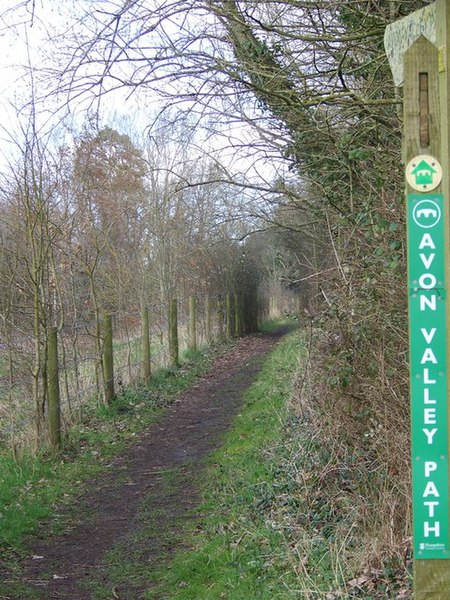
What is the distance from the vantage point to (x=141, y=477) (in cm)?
922

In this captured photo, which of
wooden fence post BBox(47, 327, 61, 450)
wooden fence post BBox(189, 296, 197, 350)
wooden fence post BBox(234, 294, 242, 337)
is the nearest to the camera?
wooden fence post BBox(47, 327, 61, 450)

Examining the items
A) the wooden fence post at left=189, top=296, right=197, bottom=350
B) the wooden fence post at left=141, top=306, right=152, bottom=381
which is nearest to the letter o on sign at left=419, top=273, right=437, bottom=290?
the wooden fence post at left=141, top=306, right=152, bottom=381

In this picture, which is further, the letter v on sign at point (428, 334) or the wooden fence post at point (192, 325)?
the wooden fence post at point (192, 325)

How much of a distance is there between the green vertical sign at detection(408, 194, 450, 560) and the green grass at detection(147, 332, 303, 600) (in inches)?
90.0

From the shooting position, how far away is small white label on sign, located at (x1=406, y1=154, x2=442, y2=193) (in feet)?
8.96

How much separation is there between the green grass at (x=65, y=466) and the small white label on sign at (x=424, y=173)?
4631 mm

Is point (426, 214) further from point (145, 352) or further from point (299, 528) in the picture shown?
point (145, 352)

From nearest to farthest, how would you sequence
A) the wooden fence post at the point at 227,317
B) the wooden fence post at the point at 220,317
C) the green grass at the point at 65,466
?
the green grass at the point at 65,466, the wooden fence post at the point at 220,317, the wooden fence post at the point at 227,317

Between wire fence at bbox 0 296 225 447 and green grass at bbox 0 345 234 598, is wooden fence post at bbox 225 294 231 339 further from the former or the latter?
green grass at bbox 0 345 234 598

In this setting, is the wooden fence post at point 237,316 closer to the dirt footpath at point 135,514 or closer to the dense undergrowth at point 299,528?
the dirt footpath at point 135,514

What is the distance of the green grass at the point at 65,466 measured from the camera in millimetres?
7340

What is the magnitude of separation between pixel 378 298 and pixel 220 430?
5958mm

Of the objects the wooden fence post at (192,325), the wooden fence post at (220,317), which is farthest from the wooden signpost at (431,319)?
the wooden fence post at (220,317)

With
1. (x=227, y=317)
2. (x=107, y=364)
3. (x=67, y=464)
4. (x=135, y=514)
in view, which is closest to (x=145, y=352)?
(x=107, y=364)
